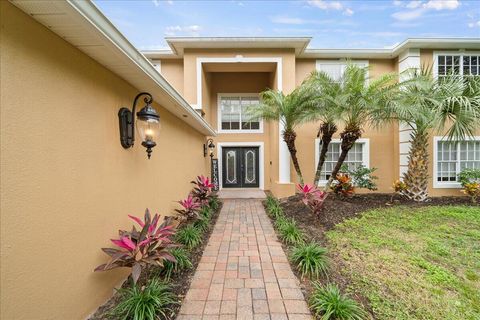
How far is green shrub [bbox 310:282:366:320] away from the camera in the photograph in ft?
6.82

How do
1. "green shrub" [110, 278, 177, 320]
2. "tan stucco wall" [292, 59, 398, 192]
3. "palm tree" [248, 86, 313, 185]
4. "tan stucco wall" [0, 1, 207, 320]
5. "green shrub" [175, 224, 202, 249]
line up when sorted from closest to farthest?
"tan stucco wall" [0, 1, 207, 320]
"green shrub" [110, 278, 177, 320]
"green shrub" [175, 224, 202, 249]
"palm tree" [248, 86, 313, 185]
"tan stucco wall" [292, 59, 398, 192]

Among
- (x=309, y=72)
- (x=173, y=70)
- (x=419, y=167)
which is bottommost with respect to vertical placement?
(x=419, y=167)

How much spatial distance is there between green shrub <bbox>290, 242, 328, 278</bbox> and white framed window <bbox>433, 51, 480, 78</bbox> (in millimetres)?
10066

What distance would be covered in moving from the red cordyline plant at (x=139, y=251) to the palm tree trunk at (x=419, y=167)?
836 centimetres

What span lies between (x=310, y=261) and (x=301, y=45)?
7.98m

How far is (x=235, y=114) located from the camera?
10.5 meters

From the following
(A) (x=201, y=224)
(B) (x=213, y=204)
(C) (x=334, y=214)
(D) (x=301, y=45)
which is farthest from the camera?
(D) (x=301, y=45)

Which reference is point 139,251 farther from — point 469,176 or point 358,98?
point 469,176

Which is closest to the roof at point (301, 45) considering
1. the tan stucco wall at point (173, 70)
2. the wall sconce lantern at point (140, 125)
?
the tan stucco wall at point (173, 70)

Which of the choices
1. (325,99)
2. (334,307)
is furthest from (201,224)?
(325,99)

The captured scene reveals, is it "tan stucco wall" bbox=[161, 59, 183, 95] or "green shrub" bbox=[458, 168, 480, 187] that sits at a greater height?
"tan stucco wall" bbox=[161, 59, 183, 95]

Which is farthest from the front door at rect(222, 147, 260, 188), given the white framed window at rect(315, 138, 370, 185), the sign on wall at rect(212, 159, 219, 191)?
the white framed window at rect(315, 138, 370, 185)

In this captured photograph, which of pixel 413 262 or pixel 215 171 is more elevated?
pixel 215 171

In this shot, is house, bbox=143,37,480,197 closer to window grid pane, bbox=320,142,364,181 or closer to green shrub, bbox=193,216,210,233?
window grid pane, bbox=320,142,364,181
